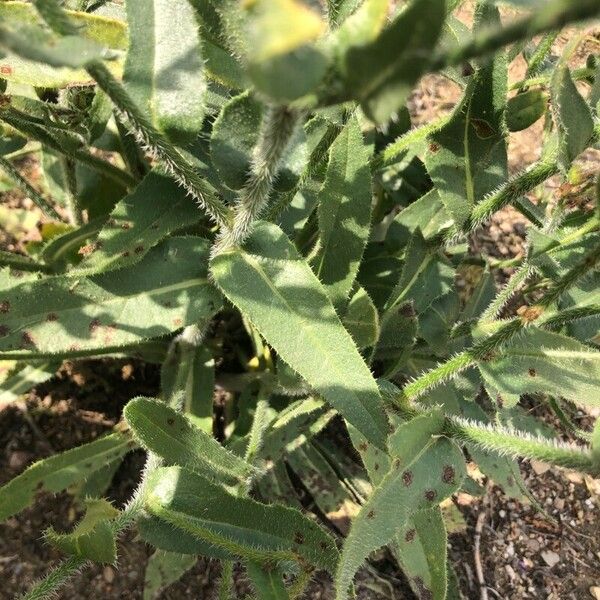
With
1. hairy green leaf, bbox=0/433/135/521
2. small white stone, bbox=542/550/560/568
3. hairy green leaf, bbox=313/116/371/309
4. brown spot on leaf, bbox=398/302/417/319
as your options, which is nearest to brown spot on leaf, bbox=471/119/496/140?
hairy green leaf, bbox=313/116/371/309

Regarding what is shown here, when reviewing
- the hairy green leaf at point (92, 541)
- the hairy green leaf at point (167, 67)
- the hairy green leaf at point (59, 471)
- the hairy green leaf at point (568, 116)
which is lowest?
the hairy green leaf at point (59, 471)

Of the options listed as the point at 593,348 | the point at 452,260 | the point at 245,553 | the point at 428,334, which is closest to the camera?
the point at 245,553

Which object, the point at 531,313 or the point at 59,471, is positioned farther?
the point at 59,471

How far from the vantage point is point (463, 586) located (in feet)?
6.88

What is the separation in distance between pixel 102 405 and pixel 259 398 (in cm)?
55

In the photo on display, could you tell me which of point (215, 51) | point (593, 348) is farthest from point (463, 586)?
point (215, 51)

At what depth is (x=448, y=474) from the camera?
130cm

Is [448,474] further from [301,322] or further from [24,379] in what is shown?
[24,379]

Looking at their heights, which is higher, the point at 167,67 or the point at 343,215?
the point at 167,67

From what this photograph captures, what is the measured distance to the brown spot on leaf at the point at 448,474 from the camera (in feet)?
4.25

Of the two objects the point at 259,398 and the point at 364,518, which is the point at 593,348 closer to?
the point at 364,518

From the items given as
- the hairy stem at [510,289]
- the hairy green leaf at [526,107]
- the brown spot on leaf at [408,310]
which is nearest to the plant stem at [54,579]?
the brown spot on leaf at [408,310]

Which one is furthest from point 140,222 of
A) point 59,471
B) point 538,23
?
point 538,23

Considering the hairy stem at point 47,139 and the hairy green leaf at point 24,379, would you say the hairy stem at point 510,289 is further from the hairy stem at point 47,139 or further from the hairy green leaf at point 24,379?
the hairy green leaf at point 24,379
